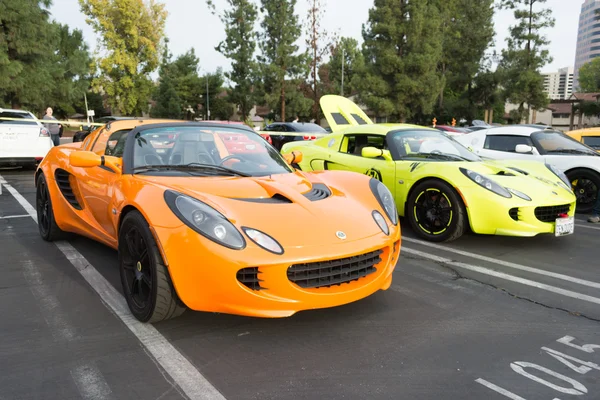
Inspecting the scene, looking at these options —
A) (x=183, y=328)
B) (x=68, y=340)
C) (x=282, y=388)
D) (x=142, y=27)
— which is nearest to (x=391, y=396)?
(x=282, y=388)

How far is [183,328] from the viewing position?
2.97 metres

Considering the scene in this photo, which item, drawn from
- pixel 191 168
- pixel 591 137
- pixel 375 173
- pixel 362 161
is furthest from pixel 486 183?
pixel 591 137

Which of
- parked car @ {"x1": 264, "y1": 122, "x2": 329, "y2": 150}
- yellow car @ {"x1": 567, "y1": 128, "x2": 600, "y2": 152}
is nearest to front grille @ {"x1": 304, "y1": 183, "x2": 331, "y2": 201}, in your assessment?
yellow car @ {"x1": 567, "y1": 128, "x2": 600, "y2": 152}

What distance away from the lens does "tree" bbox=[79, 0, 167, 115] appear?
41062mm

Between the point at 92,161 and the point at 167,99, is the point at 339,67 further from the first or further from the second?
the point at 92,161

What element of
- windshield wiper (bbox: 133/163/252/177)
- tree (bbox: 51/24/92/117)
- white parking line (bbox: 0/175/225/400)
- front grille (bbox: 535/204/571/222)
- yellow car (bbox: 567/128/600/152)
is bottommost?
white parking line (bbox: 0/175/225/400)

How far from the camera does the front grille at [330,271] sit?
266 cm

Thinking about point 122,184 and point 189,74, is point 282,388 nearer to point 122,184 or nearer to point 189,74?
point 122,184

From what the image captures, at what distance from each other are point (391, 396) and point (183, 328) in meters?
1.40

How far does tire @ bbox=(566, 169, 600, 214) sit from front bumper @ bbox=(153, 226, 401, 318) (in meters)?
6.08

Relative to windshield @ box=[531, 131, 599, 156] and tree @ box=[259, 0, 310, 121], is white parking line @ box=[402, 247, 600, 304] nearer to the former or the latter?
windshield @ box=[531, 131, 599, 156]

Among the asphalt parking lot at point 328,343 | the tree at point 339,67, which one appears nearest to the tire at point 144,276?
the asphalt parking lot at point 328,343

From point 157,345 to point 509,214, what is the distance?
3.65 metres

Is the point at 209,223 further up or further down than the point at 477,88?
further down
